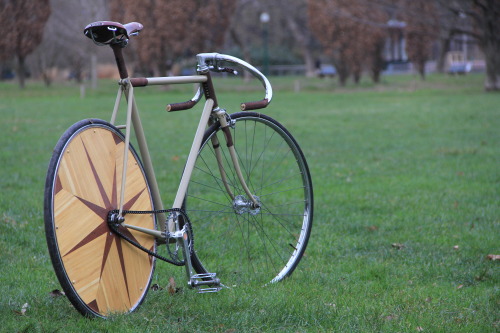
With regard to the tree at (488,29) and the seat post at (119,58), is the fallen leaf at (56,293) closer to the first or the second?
the seat post at (119,58)

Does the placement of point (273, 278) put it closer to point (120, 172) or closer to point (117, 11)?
point (120, 172)

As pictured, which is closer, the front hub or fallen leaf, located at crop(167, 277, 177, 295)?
fallen leaf, located at crop(167, 277, 177, 295)

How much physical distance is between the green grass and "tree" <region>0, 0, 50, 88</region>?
10.1 meters

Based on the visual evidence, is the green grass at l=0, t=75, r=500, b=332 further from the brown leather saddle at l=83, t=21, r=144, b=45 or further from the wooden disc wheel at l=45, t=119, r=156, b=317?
the brown leather saddle at l=83, t=21, r=144, b=45

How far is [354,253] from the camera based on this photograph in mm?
5422

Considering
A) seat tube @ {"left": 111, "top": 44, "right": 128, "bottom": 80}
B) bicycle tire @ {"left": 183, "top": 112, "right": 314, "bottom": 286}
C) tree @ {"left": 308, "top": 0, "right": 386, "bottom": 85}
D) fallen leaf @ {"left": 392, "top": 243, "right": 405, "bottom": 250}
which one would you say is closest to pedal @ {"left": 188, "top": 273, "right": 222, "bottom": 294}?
bicycle tire @ {"left": 183, "top": 112, "right": 314, "bottom": 286}

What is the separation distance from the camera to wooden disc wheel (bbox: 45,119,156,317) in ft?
10.3

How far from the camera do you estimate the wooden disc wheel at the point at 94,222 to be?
315cm

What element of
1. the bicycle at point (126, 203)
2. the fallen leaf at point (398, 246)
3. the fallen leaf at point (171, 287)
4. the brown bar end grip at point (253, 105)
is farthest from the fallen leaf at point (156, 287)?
the fallen leaf at point (398, 246)

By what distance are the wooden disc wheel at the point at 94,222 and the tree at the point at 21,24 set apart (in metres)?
17.9

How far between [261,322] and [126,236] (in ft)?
2.59

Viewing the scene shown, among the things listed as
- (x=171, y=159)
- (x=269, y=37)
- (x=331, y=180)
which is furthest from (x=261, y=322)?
(x=269, y=37)

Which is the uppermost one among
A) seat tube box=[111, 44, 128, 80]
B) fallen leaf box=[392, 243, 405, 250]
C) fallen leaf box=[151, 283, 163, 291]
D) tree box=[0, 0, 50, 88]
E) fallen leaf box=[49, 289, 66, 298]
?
tree box=[0, 0, 50, 88]

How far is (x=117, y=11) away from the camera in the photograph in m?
41.0
